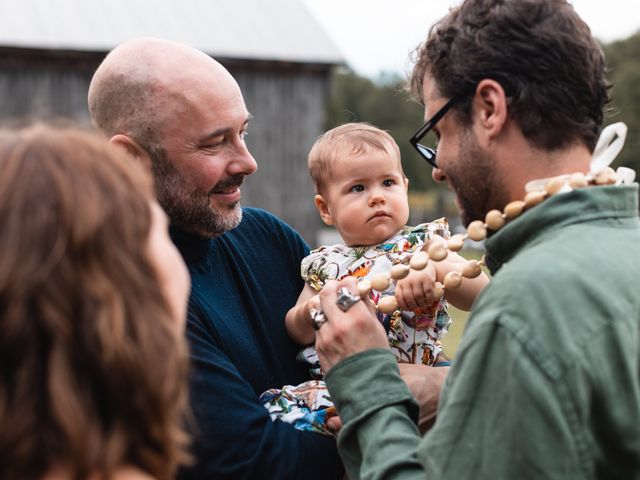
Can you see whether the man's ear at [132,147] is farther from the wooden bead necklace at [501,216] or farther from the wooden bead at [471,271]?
the wooden bead at [471,271]

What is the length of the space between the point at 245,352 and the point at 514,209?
1278 mm

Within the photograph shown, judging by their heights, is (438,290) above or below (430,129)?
below

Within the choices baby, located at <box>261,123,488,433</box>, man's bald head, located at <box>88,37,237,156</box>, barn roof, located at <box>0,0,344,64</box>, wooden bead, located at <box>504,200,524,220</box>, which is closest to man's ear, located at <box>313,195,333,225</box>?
baby, located at <box>261,123,488,433</box>

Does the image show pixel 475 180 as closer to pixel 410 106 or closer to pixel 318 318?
pixel 318 318

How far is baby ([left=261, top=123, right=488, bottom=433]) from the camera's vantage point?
311cm

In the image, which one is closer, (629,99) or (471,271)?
(471,271)

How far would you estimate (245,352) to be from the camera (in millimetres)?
3107

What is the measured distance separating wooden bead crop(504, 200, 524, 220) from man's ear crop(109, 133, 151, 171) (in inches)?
64.5

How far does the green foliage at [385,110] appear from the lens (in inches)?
2267

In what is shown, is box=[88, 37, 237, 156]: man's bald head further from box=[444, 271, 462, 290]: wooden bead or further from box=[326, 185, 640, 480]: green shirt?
box=[326, 185, 640, 480]: green shirt

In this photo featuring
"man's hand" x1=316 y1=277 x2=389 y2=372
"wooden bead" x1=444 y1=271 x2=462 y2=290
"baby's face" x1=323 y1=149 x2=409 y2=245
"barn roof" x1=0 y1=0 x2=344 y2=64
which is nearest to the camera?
"man's hand" x1=316 y1=277 x2=389 y2=372

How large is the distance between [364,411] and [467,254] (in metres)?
28.8

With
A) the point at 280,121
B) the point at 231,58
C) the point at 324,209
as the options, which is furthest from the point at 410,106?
the point at 324,209

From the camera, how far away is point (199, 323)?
9.69 ft
